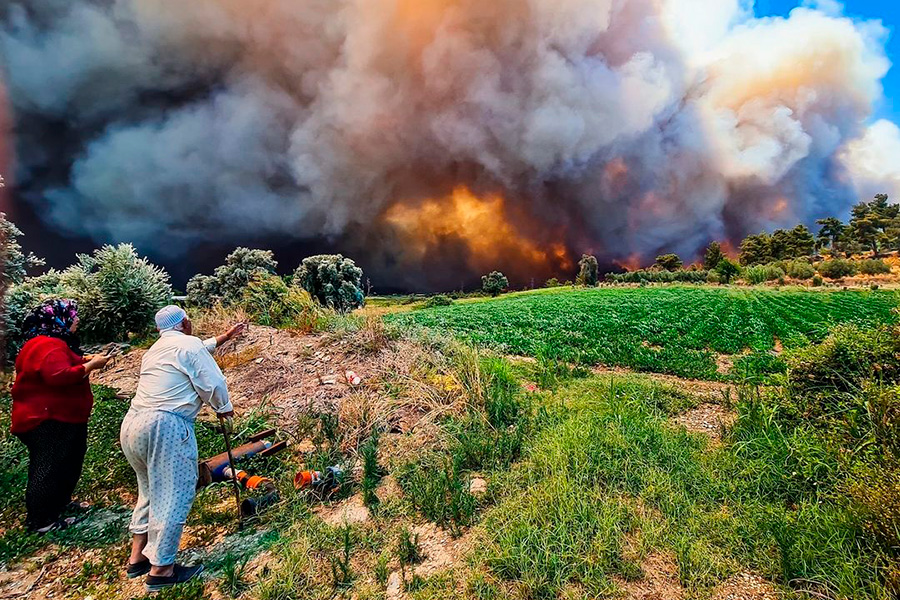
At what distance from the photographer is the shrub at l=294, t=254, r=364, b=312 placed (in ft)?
108

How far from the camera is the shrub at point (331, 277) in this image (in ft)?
108

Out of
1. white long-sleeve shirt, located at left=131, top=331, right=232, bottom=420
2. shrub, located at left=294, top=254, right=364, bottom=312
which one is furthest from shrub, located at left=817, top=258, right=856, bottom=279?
white long-sleeve shirt, located at left=131, top=331, right=232, bottom=420

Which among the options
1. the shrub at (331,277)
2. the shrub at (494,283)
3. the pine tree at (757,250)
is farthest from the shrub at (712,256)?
the shrub at (331,277)

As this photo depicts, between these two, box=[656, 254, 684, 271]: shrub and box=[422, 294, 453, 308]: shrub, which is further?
box=[656, 254, 684, 271]: shrub

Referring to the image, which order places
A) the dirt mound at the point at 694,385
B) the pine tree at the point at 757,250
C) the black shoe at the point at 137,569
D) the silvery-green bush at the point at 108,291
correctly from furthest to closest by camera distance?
the pine tree at the point at 757,250 → the silvery-green bush at the point at 108,291 → the dirt mound at the point at 694,385 → the black shoe at the point at 137,569

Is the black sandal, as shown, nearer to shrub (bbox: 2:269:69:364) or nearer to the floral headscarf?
the floral headscarf

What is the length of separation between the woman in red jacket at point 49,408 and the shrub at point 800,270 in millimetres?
70222

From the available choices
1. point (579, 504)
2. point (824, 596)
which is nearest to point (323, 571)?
point (579, 504)

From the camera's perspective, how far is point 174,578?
2.92 metres

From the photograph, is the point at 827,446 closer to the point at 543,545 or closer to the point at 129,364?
the point at 543,545

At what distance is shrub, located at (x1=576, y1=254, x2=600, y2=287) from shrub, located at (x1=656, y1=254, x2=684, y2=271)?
19902 mm

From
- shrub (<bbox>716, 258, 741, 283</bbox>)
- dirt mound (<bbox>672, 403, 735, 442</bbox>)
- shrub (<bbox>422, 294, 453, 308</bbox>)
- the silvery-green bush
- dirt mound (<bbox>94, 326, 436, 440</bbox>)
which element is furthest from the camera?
shrub (<bbox>716, 258, 741, 283</bbox>)

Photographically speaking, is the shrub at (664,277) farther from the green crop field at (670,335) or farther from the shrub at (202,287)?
the shrub at (202,287)

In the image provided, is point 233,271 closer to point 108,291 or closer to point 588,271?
point 108,291
